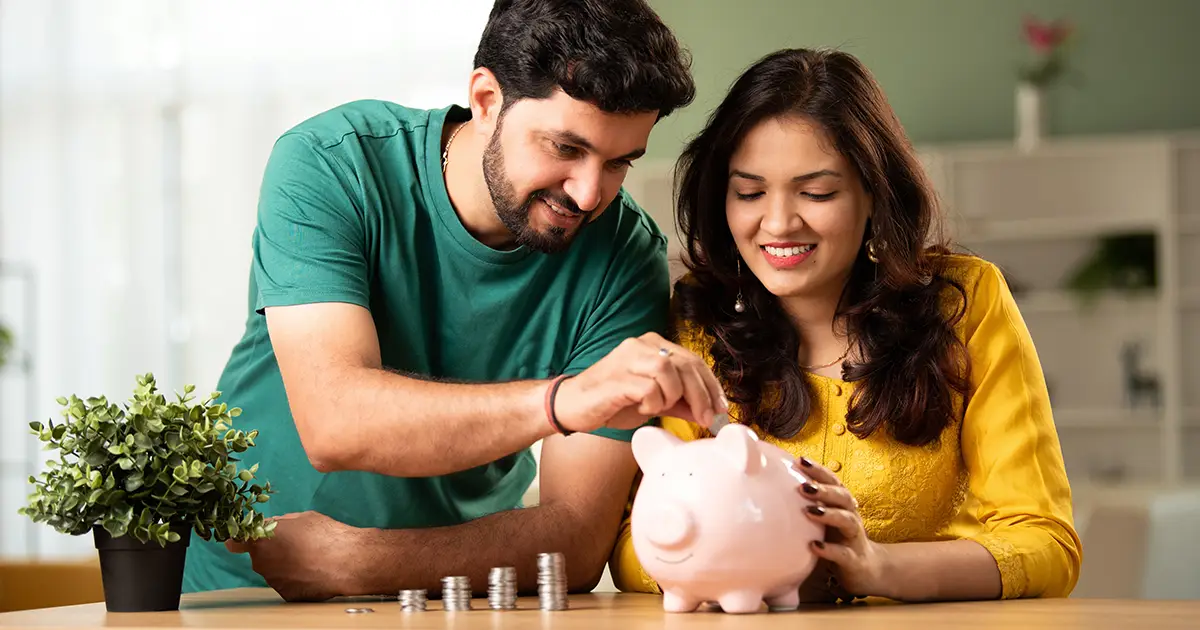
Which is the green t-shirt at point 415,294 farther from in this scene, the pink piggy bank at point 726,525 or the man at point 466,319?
the pink piggy bank at point 726,525

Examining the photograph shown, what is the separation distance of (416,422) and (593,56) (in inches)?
20.0

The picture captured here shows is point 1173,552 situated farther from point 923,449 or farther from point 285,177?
point 285,177

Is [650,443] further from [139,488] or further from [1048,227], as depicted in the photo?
[1048,227]

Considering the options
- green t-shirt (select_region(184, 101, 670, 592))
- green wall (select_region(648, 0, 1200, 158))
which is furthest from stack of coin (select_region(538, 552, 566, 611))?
green wall (select_region(648, 0, 1200, 158))

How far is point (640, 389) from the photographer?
1.36 metres

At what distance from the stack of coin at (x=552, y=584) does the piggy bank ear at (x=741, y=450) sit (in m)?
0.23

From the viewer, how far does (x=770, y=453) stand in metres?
1.38

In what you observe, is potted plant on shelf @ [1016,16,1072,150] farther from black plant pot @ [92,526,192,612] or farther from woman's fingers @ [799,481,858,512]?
black plant pot @ [92,526,192,612]

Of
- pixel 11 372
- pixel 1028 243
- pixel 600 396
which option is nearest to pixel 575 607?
pixel 600 396

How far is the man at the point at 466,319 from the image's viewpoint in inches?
61.0

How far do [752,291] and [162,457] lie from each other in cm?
87

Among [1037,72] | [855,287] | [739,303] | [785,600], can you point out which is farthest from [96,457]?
[1037,72]

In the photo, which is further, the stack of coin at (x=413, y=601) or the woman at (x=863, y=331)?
the woman at (x=863, y=331)

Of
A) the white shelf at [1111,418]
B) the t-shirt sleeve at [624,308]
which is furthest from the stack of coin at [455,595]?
the white shelf at [1111,418]
